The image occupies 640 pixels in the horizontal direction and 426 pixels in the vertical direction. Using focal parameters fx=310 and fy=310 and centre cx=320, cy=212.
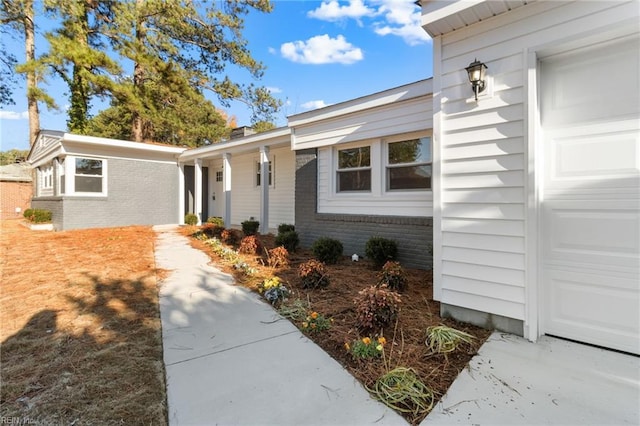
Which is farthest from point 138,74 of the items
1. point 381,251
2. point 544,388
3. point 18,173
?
point 544,388

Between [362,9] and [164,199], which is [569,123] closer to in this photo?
[362,9]

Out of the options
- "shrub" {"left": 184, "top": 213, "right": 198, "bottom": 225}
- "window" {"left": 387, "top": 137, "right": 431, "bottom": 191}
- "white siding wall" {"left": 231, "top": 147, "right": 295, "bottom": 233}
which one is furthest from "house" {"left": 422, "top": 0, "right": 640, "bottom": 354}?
"shrub" {"left": 184, "top": 213, "right": 198, "bottom": 225}

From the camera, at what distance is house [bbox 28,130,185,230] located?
10.6m

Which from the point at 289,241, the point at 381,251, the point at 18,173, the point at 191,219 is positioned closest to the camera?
the point at 381,251

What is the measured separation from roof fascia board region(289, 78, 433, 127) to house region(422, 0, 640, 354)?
1.85 m

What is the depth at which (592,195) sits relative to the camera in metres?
2.73

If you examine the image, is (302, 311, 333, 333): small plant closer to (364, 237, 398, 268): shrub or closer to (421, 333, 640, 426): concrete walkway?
(421, 333, 640, 426): concrete walkway

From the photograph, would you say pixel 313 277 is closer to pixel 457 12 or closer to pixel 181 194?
pixel 457 12

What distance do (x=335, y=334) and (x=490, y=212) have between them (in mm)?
1964

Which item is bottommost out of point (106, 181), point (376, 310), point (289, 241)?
point (376, 310)

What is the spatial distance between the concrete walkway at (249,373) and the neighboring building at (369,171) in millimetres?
2995

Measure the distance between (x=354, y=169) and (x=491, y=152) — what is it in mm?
3663

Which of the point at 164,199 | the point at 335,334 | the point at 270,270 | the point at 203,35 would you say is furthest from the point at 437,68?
the point at 203,35

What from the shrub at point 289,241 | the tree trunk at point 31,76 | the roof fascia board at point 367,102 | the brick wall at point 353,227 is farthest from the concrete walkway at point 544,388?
the tree trunk at point 31,76
